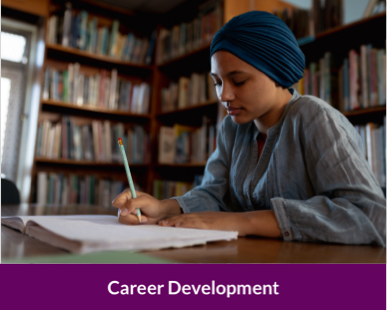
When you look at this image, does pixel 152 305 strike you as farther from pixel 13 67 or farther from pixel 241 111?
pixel 13 67

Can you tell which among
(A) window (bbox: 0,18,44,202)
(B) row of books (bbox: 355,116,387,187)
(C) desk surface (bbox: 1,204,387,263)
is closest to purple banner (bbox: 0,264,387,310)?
(C) desk surface (bbox: 1,204,387,263)

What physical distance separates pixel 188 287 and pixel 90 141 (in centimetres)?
261

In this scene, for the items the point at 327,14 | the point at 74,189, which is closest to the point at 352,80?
the point at 327,14

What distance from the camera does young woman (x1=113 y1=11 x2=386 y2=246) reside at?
25.7 inches

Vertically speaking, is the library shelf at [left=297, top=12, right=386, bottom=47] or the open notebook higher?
the library shelf at [left=297, top=12, right=386, bottom=47]

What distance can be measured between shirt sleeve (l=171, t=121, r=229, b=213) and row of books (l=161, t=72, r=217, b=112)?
1.36m

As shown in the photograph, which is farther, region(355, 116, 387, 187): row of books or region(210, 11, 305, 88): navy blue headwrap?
region(355, 116, 387, 187): row of books

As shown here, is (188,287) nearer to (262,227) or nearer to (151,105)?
(262,227)

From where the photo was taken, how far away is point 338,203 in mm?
666

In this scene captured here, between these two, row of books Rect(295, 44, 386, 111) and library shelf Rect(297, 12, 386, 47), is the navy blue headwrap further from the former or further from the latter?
library shelf Rect(297, 12, 386, 47)

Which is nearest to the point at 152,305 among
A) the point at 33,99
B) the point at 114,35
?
the point at 33,99

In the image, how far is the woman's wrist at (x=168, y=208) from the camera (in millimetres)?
802

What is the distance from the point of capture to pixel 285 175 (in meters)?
0.88

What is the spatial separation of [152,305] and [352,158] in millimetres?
532
